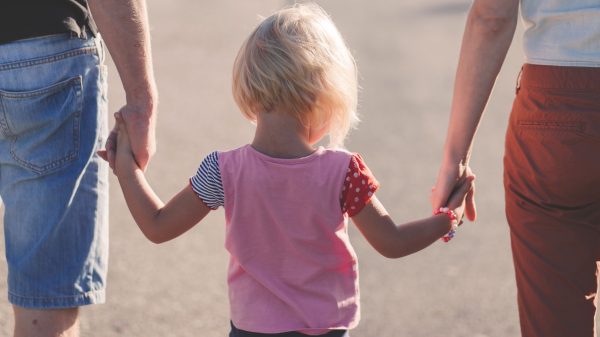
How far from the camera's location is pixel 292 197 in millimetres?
3023

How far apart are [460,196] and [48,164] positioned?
1201 millimetres

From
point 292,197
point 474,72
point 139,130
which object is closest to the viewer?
point 292,197

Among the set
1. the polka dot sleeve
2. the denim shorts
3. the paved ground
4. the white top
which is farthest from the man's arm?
the paved ground

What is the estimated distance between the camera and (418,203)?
23.3 feet

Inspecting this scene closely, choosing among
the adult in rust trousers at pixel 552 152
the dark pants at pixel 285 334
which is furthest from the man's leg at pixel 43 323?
the adult in rust trousers at pixel 552 152

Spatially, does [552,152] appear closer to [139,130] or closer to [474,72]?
[474,72]

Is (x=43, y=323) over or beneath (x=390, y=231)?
beneath

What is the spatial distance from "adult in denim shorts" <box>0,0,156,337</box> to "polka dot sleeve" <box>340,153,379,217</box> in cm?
62

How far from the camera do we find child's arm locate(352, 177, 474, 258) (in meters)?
3.09

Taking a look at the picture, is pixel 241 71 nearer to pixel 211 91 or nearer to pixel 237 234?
pixel 237 234

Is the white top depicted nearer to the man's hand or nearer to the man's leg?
the man's hand

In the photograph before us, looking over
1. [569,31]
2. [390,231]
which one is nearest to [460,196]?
[390,231]

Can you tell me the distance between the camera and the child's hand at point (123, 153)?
3250mm

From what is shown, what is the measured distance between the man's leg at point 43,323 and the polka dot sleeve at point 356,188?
2.98 feet
